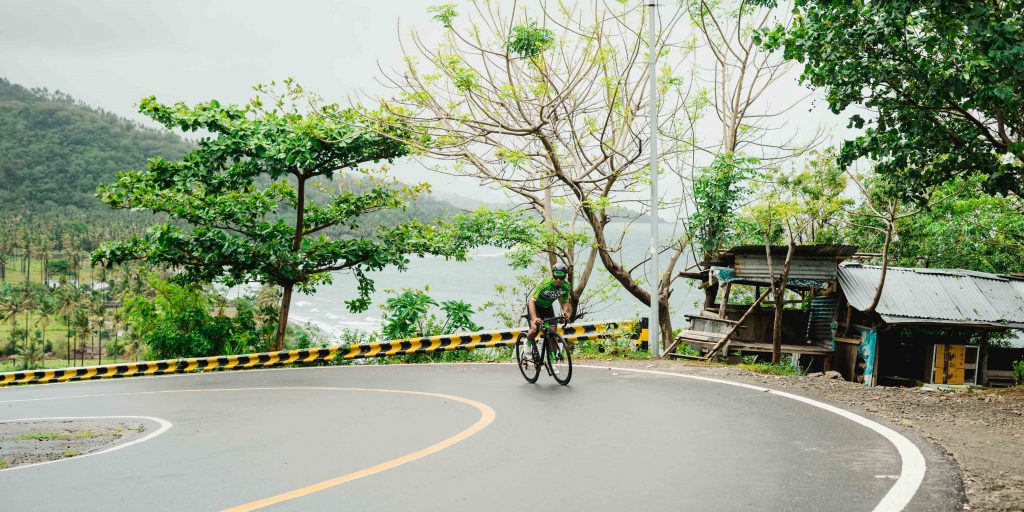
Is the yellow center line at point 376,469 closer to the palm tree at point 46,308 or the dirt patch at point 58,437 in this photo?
the dirt patch at point 58,437

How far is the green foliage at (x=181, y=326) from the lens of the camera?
18.2m

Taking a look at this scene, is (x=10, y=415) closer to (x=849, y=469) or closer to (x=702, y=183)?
(x=849, y=469)

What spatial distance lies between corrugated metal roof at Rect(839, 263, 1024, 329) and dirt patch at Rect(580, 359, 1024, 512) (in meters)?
8.37

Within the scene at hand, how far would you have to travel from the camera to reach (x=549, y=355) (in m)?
11.2

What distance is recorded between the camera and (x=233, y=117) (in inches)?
699

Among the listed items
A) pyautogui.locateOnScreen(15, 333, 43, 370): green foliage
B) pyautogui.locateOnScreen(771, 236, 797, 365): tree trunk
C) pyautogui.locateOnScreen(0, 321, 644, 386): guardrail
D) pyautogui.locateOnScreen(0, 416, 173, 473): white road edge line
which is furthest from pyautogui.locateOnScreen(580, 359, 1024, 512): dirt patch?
pyautogui.locateOnScreen(15, 333, 43, 370): green foliage

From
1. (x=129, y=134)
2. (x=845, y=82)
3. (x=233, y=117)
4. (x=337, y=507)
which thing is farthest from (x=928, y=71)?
(x=129, y=134)

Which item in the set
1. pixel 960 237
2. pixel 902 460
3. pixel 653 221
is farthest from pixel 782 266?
pixel 902 460

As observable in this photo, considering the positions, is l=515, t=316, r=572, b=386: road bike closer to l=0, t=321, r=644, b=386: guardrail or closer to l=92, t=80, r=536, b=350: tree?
l=0, t=321, r=644, b=386: guardrail

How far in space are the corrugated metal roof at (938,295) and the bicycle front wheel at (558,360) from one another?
1248 cm

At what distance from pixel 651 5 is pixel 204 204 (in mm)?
10887

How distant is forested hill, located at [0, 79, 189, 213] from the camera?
122 metres

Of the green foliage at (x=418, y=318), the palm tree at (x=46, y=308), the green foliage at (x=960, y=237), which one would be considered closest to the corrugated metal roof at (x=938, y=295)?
the green foliage at (x=960, y=237)

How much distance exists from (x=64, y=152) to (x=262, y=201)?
137 metres
